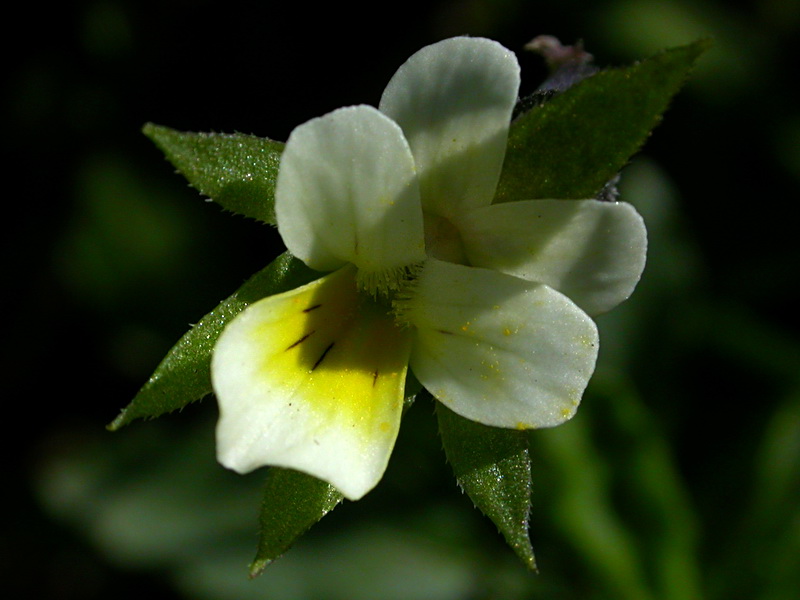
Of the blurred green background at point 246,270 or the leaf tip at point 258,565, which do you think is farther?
the blurred green background at point 246,270

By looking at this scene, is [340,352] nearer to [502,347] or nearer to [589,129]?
[502,347]

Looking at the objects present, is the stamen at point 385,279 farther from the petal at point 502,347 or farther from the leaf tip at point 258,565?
the leaf tip at point 258,565

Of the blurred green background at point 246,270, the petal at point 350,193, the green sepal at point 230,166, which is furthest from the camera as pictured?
the blurred green background at point 246,270

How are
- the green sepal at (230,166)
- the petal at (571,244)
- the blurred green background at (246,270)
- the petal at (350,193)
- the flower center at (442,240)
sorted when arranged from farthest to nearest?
the blurred green background at (246,270), the flower center at (442,240), the green sepal at (230,166), the petal at (571,244), the petal at (350,193)

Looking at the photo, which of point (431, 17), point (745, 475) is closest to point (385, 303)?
point (745, 475)

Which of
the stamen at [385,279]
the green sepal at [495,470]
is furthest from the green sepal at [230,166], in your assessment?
the green sepal at [495,470]

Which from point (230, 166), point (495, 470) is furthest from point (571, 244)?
point (230, 166)

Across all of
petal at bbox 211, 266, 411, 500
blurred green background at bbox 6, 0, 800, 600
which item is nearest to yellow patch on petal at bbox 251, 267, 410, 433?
petal at bbox 211, 266, 411, 500
